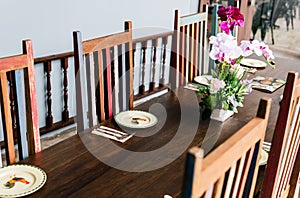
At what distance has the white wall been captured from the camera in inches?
109

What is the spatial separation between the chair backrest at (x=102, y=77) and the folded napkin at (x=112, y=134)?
14 cm

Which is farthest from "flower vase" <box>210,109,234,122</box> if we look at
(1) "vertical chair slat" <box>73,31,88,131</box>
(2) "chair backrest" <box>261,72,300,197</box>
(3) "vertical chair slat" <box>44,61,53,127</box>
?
(3) "vertical chair slat" <box>44,61,53,127</box>

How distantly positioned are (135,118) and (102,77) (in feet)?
0.86

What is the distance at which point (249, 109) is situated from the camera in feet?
6.70

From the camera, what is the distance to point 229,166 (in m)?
0.93

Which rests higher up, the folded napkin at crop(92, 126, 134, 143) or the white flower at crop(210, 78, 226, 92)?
the white flower at crop(210, 78, 226, 92)

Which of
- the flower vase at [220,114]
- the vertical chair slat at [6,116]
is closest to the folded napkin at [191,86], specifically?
the flower vase at [220,114]

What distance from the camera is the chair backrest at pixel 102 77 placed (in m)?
1.80

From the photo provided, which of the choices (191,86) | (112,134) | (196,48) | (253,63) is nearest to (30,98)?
(112,134)

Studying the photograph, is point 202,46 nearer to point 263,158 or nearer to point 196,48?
point 196,48

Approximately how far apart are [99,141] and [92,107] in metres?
0.28

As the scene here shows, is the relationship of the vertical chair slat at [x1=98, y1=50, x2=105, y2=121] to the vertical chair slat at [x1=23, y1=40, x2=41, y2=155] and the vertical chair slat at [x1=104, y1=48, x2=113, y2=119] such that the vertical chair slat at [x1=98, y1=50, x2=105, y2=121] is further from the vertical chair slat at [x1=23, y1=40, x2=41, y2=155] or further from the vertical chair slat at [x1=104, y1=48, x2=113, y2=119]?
the vertical chair slat at [x1=23, y1=40, x2=41, y2=155]

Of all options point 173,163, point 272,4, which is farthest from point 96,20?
point 272,4

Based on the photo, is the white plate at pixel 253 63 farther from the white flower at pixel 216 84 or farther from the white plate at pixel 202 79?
the white flower at pixel 216 84
